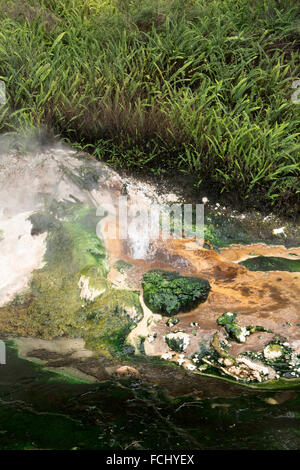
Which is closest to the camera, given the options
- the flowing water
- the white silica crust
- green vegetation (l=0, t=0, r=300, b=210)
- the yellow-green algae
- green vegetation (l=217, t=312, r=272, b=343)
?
the flowing water

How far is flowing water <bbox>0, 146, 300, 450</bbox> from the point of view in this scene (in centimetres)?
204

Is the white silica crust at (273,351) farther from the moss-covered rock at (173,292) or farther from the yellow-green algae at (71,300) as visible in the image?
the yellow-green algae at (71,300)

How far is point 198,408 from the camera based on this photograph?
7.11ft

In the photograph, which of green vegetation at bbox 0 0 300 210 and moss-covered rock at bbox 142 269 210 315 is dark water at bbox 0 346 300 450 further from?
green vegetation at bbox 0 0 300 210

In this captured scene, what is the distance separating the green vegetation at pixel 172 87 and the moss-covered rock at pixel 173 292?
1261 mm

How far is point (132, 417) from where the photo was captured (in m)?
2.09

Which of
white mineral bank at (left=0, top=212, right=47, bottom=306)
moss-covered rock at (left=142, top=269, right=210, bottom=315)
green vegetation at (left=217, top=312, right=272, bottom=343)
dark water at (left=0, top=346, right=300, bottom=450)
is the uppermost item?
white mineral bank at (left=0, top=212, right=47, bottom=306)

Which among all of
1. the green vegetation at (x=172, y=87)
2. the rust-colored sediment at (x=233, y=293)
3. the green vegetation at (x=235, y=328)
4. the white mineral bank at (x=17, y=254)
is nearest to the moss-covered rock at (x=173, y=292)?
the rust-colored sediment at (x=233, y=293)

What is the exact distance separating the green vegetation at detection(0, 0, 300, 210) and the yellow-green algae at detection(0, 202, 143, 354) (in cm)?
111

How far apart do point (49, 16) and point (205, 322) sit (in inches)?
152

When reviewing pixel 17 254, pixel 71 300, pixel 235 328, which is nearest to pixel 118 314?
pixel 71 300

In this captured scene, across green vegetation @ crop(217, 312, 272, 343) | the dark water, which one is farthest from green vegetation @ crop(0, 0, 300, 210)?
the dark water

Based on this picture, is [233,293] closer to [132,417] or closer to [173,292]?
[173,292]
